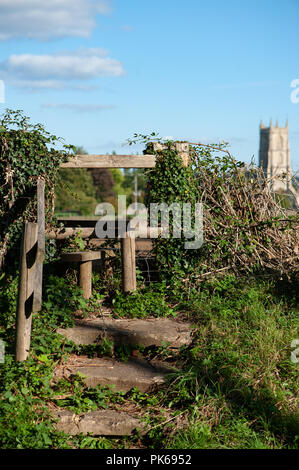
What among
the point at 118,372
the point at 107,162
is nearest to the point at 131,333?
the point at 118,372

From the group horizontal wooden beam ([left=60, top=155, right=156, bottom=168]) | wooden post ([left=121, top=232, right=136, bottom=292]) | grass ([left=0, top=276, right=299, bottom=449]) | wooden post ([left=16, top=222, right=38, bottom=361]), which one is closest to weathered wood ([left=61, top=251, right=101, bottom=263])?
grass ([left=0, top=276, right=299, bottom=449])

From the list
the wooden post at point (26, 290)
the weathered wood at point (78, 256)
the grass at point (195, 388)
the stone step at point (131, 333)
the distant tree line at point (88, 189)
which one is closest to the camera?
the grass at point (195, 388)

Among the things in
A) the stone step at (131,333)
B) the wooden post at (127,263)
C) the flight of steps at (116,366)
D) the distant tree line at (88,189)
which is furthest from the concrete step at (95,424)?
the distant tree line at (88,189)

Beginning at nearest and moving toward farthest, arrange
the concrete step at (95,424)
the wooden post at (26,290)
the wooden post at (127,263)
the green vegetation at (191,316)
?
the green vegetation at (191,316), the concrete step at (95,424), the wooden post at (26,290), the wooden post at (127,263)

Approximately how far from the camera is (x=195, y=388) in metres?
4.75

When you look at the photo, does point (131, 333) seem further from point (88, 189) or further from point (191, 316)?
point (88, 189)

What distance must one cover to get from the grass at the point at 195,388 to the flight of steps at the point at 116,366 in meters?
0.10

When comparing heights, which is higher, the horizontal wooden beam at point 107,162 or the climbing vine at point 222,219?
the horizontal wooden beam at point 107,162

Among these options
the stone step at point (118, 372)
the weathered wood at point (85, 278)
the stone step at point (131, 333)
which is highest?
the weathered wood at point (85, 278)

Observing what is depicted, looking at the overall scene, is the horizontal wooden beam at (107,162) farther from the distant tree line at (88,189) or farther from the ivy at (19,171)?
the distant tree line at (88,189)

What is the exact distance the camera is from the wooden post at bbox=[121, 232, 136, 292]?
6758 millimetres

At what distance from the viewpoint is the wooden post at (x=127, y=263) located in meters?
6.76

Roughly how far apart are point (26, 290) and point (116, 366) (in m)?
1.36
